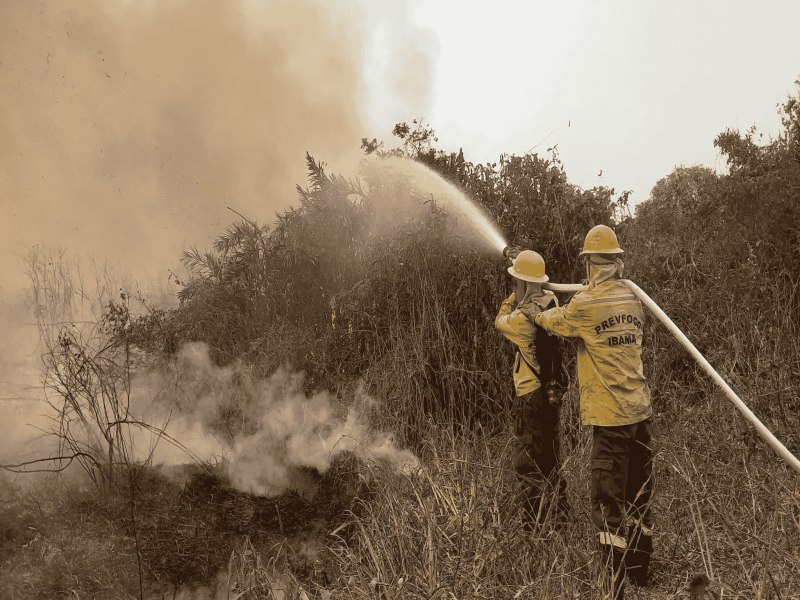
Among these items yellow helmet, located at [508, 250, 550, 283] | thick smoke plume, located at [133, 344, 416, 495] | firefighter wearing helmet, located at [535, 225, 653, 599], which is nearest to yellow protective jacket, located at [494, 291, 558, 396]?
yellow helmet, located at [508, 250, 550, 283]

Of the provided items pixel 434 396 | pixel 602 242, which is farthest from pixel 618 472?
pixel 434 396

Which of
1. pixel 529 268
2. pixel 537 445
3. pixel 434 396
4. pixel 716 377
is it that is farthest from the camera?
pixel 434 396

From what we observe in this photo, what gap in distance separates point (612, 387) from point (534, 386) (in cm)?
73

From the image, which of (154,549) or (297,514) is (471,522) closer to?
(297,514)

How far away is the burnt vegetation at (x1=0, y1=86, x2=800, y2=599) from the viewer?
12.8 ft

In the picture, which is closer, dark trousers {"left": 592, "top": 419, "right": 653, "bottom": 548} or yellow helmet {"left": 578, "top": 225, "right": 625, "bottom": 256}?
dark trousers {"left": 592, "top": 419, "right": 653, "bottom": 548}

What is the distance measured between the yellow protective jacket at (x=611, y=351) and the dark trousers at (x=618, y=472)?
99 millimetres

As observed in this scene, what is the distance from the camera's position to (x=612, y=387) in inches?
165

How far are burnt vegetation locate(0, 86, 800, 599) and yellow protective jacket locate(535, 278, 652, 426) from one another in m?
0.48

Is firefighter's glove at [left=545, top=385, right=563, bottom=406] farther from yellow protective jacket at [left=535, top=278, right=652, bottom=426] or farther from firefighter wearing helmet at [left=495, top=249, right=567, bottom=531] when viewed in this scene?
yellow protective jacket at [left=535, top=278, right=652, bottom=426]

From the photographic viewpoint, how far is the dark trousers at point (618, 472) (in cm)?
404

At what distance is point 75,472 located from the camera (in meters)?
6.09

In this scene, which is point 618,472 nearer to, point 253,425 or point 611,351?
point 611,351

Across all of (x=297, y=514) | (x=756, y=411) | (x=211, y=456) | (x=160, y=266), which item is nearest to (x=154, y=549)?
(x=297, y=514)
